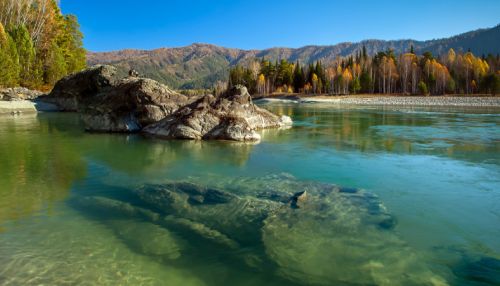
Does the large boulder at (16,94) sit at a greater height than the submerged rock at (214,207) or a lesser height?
greater

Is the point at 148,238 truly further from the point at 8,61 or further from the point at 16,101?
the point at 8,61

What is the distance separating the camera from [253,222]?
7.82 m

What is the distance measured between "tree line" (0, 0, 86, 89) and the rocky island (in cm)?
3350

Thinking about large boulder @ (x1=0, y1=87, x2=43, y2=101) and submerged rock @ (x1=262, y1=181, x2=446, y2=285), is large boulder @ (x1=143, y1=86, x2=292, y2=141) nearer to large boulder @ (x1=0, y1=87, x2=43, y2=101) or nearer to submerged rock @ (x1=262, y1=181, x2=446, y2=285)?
submerged rock @ (x1=262, y1=181, x2=446, y2=285)

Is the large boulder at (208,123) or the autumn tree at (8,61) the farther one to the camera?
the autumn tree at (8,61)

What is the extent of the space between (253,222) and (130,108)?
20666mm

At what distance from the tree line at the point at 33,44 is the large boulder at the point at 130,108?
33.0m

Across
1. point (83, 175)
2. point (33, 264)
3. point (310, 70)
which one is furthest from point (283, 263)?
point (310, 70)

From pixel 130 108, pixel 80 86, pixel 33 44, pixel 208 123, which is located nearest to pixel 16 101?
pixel 80 86

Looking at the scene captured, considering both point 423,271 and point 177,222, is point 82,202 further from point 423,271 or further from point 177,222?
point 423,271

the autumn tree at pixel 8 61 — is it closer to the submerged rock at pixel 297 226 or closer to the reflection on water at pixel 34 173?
the reflection on water at pixel 34 173

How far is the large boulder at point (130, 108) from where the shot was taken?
25.3 m

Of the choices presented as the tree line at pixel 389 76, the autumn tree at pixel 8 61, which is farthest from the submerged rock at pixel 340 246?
the tree line at pixel 389 76

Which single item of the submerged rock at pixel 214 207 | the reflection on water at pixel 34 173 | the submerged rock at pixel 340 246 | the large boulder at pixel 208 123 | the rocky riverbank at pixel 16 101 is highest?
the rocky riverbank at pixel 16 101
